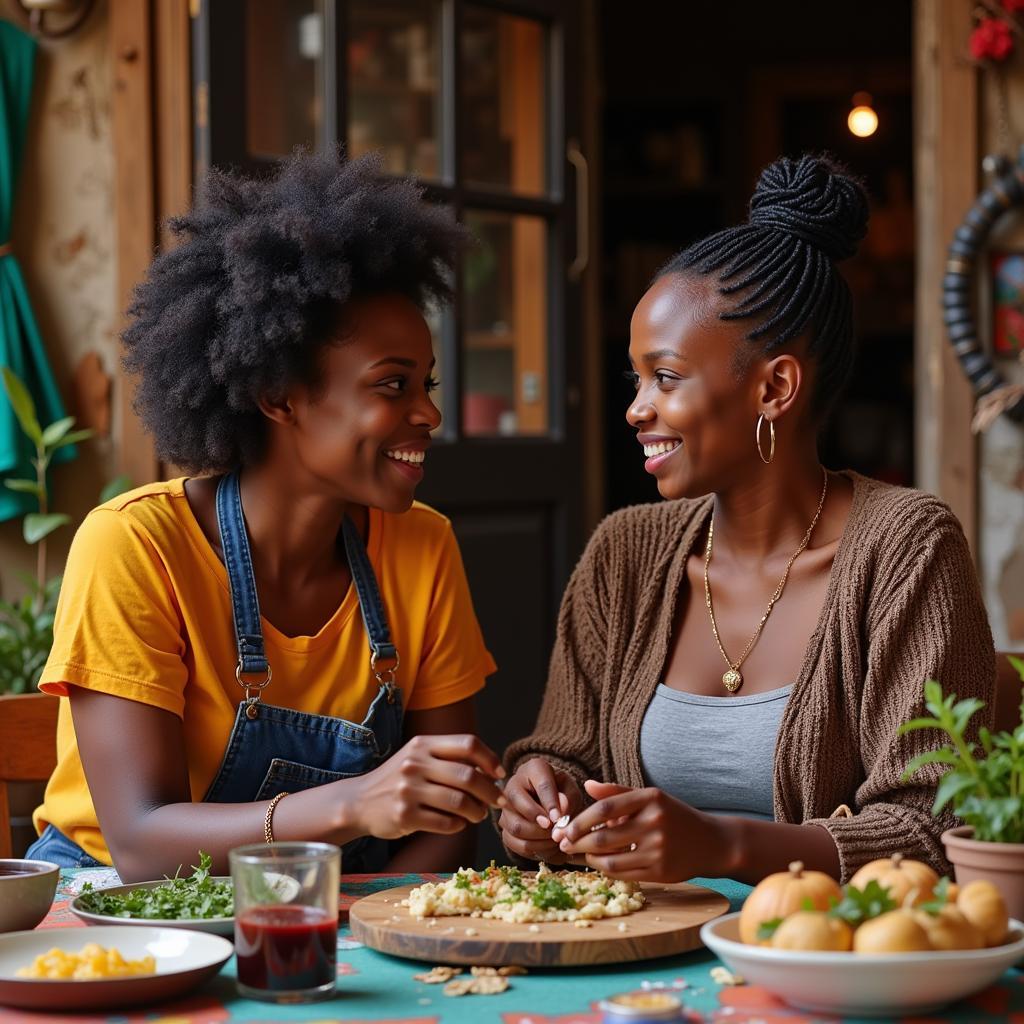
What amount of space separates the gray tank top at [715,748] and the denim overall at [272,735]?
13.5 inches

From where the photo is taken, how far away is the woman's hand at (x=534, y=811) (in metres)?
1.70

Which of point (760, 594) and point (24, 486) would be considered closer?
point (760, 594)

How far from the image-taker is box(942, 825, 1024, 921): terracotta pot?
1.29m

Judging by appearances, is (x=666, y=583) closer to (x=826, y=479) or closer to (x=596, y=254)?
(x=826, y=479)

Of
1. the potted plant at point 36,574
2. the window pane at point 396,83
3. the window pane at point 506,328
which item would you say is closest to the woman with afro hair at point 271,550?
the potted plant at point 36,574

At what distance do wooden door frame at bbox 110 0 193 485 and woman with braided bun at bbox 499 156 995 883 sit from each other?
1551mm

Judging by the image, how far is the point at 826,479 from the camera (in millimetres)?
2125

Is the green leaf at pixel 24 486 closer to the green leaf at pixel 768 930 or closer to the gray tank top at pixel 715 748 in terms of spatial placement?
the gray tank top at pixel 715 748

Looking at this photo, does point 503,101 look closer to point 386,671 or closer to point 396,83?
point 396,83

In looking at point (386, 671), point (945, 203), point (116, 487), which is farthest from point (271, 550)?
point (945, 203)

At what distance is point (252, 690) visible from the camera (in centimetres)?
188

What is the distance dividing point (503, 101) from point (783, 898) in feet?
9.62

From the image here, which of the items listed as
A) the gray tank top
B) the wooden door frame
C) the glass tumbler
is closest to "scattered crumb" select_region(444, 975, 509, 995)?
the glass tumbler

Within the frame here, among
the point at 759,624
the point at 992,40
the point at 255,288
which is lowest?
the point at 759,624
